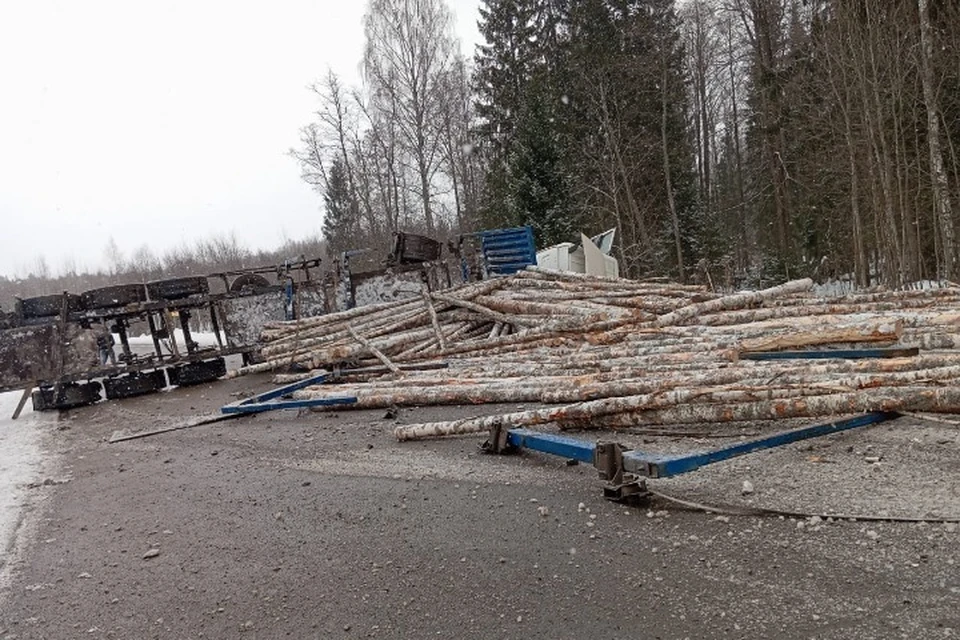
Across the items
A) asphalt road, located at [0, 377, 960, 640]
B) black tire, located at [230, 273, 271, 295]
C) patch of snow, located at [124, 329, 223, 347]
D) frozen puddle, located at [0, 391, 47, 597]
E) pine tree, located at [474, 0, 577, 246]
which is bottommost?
asphalt road, located at [0, 377, 960, 640]

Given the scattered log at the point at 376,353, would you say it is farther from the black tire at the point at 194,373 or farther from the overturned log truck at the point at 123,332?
the black tire at the point at 194,373

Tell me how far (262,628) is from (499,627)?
1.17 metres

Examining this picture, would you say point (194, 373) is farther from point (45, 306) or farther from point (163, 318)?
point (45, 306)

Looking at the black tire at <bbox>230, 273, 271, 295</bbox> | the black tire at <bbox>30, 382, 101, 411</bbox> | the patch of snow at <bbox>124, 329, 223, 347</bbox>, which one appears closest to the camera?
the black tire at <bbox>30, 382, 101, 411</bbox>

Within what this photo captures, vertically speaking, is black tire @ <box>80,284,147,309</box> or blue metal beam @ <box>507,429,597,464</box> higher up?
black tire @ <box>80,284,147,309</box>

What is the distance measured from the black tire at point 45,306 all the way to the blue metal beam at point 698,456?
11359mm

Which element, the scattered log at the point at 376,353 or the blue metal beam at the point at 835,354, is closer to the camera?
the blue metal beam at the point at 835,354

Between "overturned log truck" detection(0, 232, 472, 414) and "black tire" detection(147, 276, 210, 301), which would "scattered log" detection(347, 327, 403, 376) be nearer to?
"overturned log truck" detection(0, 232, 472, 414)

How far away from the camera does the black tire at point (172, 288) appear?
1220 cm

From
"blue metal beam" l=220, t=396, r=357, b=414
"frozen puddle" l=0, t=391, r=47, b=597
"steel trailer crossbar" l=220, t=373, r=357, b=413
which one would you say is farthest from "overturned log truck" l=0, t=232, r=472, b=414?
"blue metal beam" l=220, t=396, r=357, b=414

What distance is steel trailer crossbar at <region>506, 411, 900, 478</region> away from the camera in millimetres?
3607

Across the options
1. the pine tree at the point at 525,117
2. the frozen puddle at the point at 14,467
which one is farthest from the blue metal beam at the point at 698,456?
the pine tree at the point at 525,117

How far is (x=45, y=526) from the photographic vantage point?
4934 millimetres

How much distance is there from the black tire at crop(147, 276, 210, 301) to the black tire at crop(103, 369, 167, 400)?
152 centimetres
